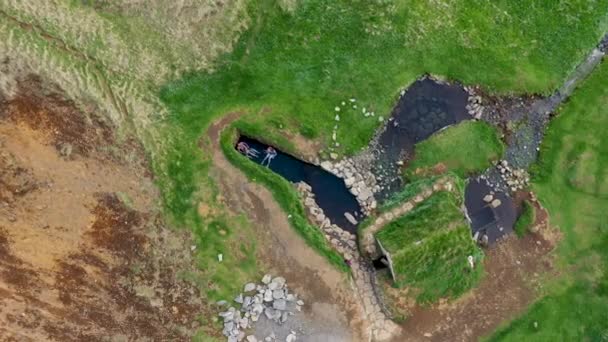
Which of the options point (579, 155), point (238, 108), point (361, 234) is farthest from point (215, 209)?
point (579, 155)

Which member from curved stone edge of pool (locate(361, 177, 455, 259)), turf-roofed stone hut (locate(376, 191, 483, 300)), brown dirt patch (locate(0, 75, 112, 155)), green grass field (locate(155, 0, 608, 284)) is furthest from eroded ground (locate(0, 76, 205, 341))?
turf-roofed stone hut (locate(376, 191, 483, 300))

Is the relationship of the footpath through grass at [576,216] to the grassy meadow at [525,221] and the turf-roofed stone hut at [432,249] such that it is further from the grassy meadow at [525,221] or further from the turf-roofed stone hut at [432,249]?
the turf-roofed stone hut at [432,249]

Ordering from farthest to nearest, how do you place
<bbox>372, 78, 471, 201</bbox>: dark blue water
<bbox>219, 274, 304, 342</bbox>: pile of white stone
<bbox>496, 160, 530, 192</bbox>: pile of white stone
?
<bbox>496, 160, 530, 192</bbox>: pile of white stone, <bbox>372, 78, 471, 201</bbox>: dark blue water, <bbox>219, 274, 304, 342</bbox>: pile of white stone

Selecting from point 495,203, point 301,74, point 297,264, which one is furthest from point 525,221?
point 301,74

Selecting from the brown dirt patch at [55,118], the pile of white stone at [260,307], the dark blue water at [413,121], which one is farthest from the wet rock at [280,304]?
the brown dirt patch at [55,118]

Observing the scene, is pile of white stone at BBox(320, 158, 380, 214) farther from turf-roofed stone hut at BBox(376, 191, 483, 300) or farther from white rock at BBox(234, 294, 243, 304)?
white rock at BBox(234, 294, 243, 304)

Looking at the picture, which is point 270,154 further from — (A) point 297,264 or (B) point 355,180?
(A) point 297,264

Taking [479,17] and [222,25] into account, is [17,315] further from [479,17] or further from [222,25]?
[479,17]
